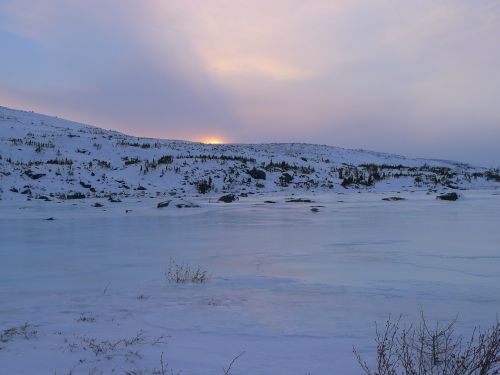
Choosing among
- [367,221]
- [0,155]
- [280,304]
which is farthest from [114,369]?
[0,155]

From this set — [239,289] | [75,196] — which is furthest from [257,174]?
[239,289]

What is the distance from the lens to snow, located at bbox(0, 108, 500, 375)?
11.6 ft

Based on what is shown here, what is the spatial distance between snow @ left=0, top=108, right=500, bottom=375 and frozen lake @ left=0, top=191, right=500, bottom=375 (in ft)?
0.06

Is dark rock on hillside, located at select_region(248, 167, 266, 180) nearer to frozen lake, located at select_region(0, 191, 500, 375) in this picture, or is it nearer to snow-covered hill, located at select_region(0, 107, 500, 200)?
snow-covered hill, located at select_region(0, 107, 500, 200)

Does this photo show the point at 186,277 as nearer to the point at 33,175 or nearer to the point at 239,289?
the point at 239,289

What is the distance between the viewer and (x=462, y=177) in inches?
1253

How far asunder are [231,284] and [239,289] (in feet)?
0.86

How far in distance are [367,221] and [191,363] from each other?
378 inches

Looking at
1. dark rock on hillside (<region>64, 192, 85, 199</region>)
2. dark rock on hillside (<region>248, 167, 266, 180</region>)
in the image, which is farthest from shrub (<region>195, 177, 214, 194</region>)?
dark rock on hillside (<region>64, 192, 85, 199</region>)

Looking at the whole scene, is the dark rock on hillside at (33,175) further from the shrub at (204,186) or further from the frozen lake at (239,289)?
the frozen lake at (239,289)

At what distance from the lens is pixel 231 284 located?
18.7 feet

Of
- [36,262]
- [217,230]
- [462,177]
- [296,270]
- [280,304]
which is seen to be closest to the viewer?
[280,304]

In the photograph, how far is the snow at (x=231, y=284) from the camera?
3.55 meters

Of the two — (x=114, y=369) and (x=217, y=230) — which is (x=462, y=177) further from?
(x=114, y=369)
